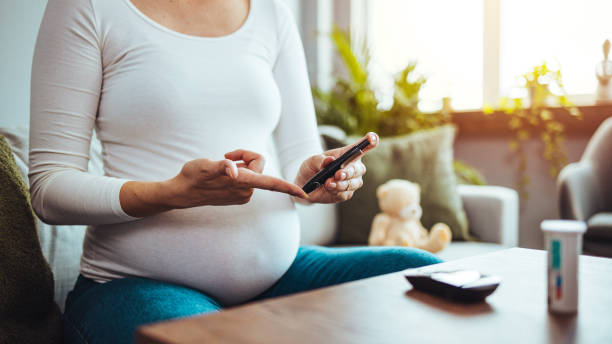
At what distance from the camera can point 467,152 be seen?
2881 mm

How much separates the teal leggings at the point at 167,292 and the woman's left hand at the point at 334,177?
114 mm

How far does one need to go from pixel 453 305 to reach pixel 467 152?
2419 mm

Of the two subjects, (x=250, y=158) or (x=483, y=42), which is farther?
(x=483, y=42)

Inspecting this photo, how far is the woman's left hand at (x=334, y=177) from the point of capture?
0.87 metres

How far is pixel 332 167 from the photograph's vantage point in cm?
84

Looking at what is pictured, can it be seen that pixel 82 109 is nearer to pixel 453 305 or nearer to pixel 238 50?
pixel 238 50

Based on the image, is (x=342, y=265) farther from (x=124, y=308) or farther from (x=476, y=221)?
(x=476, y=221)

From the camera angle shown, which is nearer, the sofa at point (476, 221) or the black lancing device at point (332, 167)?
the black lancing device at point (332, 167)

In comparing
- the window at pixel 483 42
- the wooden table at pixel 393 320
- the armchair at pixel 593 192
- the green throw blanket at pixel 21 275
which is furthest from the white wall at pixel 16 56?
the armchair at pixel 593 192

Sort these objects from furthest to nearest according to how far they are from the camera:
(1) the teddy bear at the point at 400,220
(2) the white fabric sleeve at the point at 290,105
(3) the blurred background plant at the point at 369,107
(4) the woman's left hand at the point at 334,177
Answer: (3) the blurred background plant at the point at 369,107 < (1) the teddy bear at the point at 400,220 < (2) the white fabric sleeve at the point at 290,105 < (4) the woman's left hand at the point at 334,177

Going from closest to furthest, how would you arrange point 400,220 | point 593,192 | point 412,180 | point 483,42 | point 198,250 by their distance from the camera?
1. point 198,250
2. point 400,220
3. point 412,180
4. point 593,192
5. point 483,42

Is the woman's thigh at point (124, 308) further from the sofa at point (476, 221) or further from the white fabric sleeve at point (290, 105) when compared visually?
the sofa at point (476, 221)

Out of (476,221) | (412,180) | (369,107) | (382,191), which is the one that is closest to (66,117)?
(382,191)

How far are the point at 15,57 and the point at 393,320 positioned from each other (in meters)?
1.56
